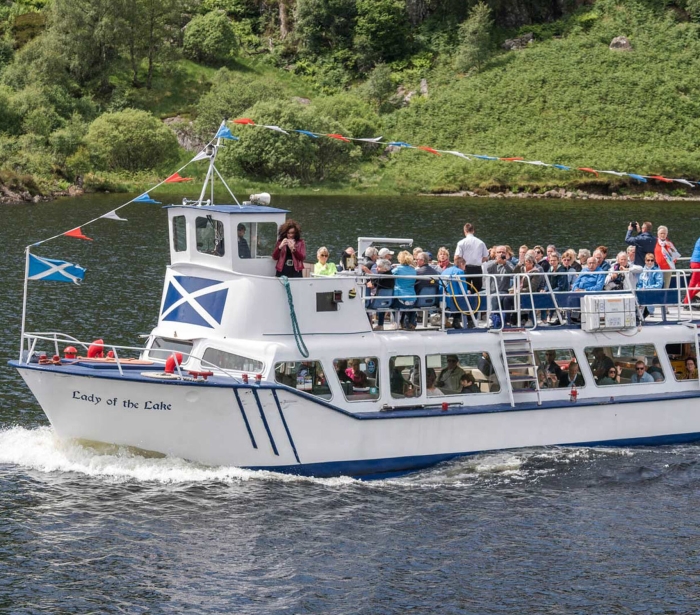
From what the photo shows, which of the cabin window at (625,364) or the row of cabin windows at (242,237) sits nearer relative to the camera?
the row of cabin windows at (242,237)

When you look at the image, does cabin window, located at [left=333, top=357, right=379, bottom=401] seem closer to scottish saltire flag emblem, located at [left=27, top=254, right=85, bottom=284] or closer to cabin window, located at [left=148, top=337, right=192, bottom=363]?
cabin window, located at [left=148, top=337, right=192, bottom=363]

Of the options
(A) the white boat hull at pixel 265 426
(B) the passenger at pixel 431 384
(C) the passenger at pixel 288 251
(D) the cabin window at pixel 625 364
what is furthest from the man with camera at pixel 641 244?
(C) the passenger at pixel 288 251

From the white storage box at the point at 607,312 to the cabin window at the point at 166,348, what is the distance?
9.07 metres

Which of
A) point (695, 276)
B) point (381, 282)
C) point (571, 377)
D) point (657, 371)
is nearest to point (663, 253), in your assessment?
point (695, 276)

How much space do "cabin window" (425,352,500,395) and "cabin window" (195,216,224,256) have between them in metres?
Result: 5.11

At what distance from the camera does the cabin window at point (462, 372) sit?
23609 millimetres

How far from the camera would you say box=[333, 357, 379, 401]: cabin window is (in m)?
22.8

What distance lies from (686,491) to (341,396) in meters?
7.69

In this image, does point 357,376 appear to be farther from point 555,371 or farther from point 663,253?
point 663,253

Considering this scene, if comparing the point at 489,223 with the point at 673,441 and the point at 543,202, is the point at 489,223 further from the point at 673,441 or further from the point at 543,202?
the point at 673,441

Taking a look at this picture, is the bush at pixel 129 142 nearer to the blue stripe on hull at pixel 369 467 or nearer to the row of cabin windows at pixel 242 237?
the row of cabin windows at pixel 242 237

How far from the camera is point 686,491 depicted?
910 inches

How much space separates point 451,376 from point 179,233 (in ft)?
22.2

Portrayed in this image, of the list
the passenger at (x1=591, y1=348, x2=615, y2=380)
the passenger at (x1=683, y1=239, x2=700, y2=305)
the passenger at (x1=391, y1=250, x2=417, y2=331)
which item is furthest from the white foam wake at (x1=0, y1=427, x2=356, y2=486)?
the passenger at (x1=683, y1=239, x2=700, y2=305)
